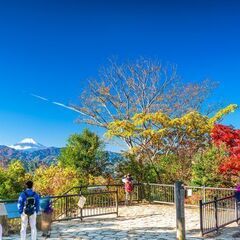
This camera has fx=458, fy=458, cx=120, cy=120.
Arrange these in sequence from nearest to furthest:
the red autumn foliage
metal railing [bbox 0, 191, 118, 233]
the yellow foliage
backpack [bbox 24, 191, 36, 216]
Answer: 1. backpack [bbox 24, 191, 36, 216]
2. metal railing [bbox 0, 191, 118, 233]
3. the red autumn foliage
4. the yellow foliage

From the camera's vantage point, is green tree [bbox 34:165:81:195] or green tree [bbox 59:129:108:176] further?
green tree [bbox 59:129:108:176]

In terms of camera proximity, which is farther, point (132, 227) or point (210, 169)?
point (210, 169)

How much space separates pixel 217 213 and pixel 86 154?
16051mm

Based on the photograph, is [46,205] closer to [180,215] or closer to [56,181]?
[180,215]

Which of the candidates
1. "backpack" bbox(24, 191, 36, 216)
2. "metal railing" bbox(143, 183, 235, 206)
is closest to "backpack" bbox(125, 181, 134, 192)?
"metal railing" bbox(143, 183, 235, 206)

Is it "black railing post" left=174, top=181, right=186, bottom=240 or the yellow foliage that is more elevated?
the yellow foliage

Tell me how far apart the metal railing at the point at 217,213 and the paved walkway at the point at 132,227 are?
30 cm

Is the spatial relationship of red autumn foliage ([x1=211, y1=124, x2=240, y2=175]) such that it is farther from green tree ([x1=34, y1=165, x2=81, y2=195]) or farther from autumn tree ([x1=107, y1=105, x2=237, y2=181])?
green tree ([x1=34, y1=165, x2=81, y2=195])

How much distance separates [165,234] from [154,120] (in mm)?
15685

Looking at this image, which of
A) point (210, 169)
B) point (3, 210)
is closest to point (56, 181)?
point (210, 169)

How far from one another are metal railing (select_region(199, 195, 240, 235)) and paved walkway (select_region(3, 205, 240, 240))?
0.98ft

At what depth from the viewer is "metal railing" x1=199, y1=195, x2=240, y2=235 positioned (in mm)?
14203

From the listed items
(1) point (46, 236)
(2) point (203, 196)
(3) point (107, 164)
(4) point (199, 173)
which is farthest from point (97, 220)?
(3) point (107, 164)

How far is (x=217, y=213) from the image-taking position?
14789 mm
